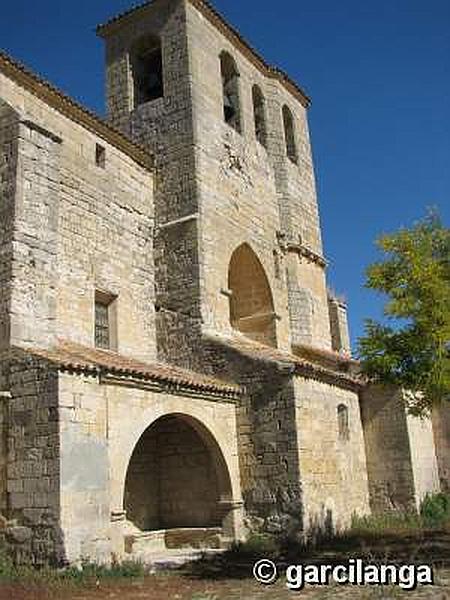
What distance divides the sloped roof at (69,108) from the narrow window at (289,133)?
243 inches

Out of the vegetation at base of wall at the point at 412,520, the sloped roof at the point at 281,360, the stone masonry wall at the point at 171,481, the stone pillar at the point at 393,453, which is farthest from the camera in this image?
the stone pillar at the point at 393,453

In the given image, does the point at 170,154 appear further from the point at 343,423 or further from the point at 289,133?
the point at 343,423

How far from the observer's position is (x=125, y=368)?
10.0m

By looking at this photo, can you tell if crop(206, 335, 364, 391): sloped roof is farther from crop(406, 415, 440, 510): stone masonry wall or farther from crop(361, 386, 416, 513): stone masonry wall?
crop(406, 415, 440, 510): stone masonry wall

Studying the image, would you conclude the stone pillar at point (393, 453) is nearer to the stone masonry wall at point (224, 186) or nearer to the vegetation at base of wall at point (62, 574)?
the stone masonry wall at point (224, 186)

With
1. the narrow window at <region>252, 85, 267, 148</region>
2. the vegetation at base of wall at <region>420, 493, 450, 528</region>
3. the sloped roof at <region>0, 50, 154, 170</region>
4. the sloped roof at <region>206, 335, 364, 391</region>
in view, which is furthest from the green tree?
the narrow window at <region>252, 85, 267, 148</region>

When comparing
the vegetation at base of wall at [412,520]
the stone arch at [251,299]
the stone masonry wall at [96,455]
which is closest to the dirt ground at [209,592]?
the stone masonry wall at [96,455]

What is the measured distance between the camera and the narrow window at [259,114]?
18.5 meters

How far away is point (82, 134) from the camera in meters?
13.1

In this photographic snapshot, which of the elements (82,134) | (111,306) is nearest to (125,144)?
(82,134)

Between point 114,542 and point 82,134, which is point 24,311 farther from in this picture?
point 82,134

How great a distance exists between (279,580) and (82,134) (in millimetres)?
9122

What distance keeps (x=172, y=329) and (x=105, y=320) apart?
1548mm

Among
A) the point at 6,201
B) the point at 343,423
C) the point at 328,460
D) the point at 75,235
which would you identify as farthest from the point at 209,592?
the point at 343,423
